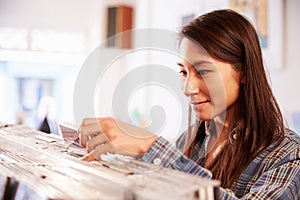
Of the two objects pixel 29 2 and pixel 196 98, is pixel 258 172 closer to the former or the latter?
pixel 196 98

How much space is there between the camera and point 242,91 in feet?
2.48

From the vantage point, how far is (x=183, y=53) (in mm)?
645

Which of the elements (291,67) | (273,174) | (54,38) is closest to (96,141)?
(273,174)

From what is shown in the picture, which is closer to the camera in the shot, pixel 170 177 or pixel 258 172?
pixel 170 177

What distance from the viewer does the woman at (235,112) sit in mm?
606

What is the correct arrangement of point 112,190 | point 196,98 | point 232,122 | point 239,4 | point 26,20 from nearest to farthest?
point 112,190 → point 196,98 → point 232,122 → point 239,4 → point 26,20

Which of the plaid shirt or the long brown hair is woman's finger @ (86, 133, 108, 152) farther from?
the long brown hair

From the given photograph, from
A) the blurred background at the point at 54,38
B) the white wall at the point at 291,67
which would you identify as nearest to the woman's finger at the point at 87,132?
the white wall at the point at 291,67

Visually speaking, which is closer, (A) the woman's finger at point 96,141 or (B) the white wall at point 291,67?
(A) the woman's finger at point 96,141

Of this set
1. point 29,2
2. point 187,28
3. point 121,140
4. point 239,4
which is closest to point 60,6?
point 29,2

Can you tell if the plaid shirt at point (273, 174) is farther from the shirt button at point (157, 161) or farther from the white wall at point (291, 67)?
the white wall at point (291, 67)

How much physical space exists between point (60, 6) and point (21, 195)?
3488mm

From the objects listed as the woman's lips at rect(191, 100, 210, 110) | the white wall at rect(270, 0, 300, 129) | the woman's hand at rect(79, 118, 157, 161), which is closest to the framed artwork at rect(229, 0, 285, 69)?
the white wall at rect(270, 0, 300, 129)

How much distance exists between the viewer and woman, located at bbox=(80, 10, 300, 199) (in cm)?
61
